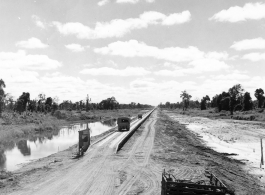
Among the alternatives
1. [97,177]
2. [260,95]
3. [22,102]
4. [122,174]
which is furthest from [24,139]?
[260,95]

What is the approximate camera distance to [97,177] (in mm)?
14938

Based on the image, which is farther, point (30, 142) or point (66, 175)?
point (30, 142)

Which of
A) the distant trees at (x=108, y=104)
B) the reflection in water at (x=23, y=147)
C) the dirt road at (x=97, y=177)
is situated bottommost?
the reflection in water at (x=23, y=147)

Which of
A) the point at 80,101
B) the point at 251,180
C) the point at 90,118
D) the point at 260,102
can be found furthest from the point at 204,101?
the point at 251,180

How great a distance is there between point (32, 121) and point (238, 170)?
50.1 metres

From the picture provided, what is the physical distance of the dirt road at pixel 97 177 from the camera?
12758mm

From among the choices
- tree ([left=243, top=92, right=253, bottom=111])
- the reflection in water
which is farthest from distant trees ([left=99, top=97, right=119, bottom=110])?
the reflection in water

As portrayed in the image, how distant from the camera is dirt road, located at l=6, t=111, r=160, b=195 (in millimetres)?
12758

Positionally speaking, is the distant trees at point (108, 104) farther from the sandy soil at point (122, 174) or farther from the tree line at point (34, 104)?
the sandy soil at point (122, 174)

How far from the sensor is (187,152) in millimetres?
24578

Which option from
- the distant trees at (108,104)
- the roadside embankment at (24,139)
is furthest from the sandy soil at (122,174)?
the distant trees at (108,104)

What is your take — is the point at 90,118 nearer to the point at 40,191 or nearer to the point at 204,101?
the point at 40,191

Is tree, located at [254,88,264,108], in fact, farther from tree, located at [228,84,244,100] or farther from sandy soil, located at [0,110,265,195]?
sandy soil, located at [0,110,265,195]

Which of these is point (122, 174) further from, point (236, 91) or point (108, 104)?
point (108, 104)
